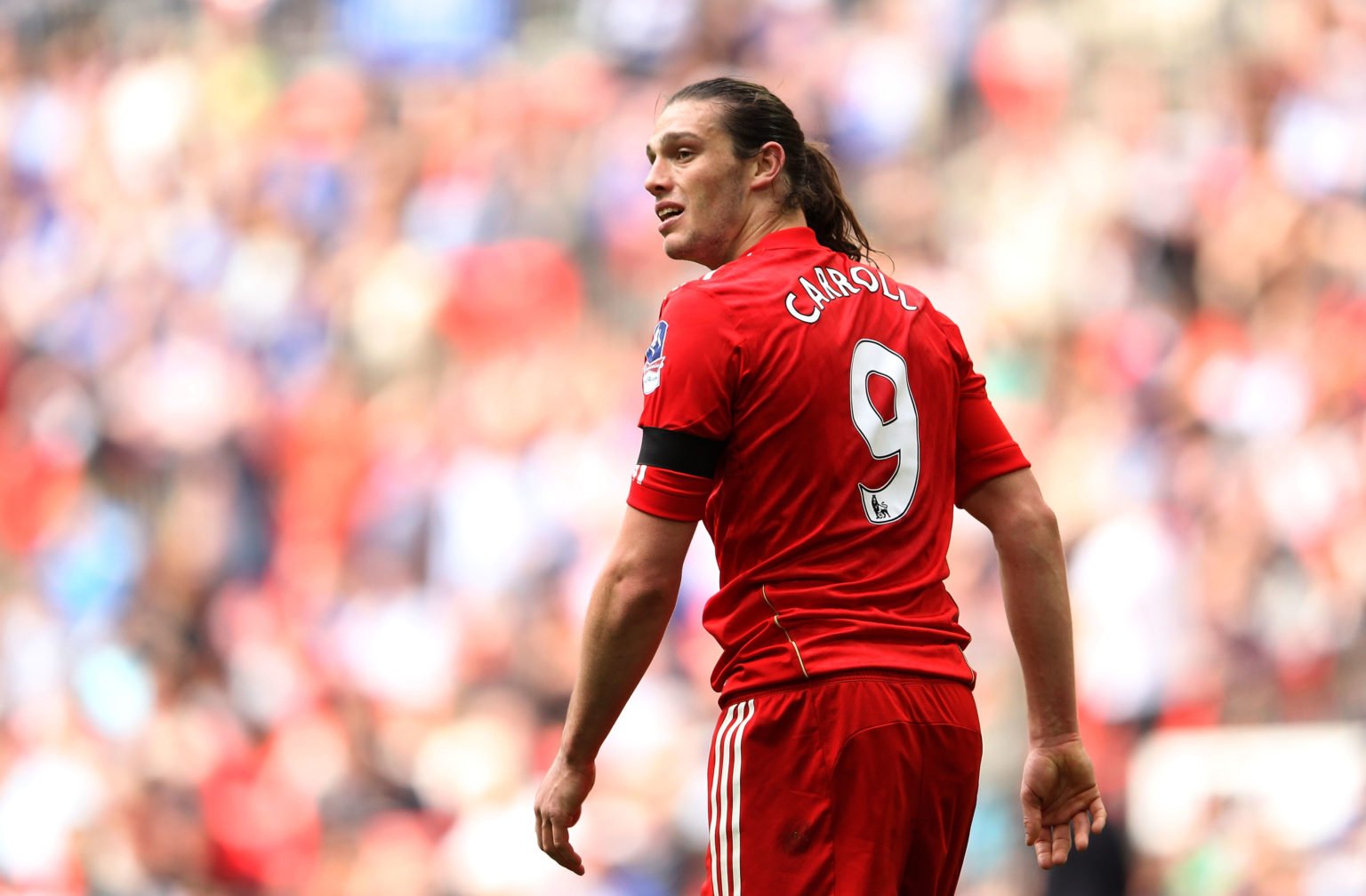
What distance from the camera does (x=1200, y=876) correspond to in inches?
260

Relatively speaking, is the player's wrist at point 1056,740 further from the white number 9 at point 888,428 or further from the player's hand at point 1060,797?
the white number 9 at point 888,428

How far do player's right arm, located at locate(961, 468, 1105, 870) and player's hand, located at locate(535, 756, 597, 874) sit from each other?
0.76 metres

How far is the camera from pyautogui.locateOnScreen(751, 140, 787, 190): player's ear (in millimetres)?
3043

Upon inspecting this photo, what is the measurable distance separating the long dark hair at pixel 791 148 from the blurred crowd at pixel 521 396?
417cm

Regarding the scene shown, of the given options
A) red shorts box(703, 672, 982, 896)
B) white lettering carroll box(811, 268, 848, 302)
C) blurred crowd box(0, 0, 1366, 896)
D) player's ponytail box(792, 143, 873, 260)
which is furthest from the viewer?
blurred crowd box(0, 0, 1366, 896)

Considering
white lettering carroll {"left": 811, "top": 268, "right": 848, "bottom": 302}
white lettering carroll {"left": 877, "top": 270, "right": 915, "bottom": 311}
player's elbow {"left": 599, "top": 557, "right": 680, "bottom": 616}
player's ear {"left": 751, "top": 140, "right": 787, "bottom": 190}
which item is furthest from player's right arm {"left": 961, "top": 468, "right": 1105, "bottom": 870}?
player's ear {"left": 751, "top": 140, "right": 787, "bottom": 190}

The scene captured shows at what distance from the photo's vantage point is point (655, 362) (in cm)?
273

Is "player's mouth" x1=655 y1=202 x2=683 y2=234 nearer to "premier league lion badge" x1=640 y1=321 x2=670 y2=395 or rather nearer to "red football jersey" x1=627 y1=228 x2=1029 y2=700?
"red football jersey" x1=627 y1=228 x2=1029 y2=700

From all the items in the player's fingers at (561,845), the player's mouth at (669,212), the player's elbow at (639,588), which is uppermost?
the player's mouth at (669,212)

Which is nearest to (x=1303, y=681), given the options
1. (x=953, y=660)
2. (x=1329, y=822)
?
(x=1329, y=822)

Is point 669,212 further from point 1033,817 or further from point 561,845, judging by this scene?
point 1033,817

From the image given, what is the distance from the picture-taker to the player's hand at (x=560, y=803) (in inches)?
107

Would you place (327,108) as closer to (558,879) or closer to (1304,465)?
(558,879)

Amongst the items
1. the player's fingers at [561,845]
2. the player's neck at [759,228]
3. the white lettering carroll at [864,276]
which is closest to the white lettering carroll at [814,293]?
the white lettering carroll at [864,276]
